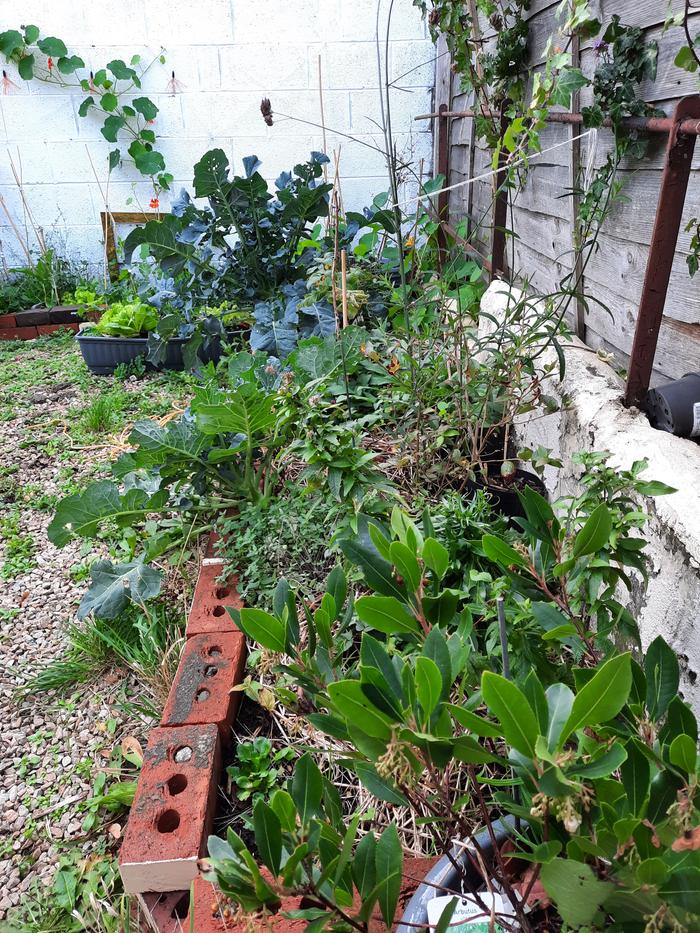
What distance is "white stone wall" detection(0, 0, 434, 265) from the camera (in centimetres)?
461

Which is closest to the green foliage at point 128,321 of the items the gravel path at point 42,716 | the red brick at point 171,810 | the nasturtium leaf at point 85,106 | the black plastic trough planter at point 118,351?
the black plastic trough planter at point 118,351

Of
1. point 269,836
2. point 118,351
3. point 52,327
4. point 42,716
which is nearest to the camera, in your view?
point 269,836

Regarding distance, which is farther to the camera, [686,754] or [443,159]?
[443,159]

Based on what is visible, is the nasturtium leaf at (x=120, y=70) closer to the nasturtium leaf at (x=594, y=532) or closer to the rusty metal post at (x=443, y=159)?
the rusty metal post at (x=443, y=159)

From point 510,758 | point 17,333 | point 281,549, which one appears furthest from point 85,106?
point 510,758

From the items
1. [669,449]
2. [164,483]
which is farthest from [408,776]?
[164,483]

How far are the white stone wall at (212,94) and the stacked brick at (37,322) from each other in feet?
2.45

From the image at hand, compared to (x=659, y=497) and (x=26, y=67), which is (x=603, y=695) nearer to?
(x=659, y=497)

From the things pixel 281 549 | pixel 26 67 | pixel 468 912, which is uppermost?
pixel 26 67

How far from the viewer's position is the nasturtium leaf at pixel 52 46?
4.59 m

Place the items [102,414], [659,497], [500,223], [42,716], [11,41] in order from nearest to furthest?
1. [659,497]
2. [42,716]
3. [500,223]
4. [102,414]
5. [11,41]

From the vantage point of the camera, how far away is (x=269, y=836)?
2.03 feet

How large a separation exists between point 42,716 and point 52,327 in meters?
3.75

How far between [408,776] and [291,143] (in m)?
5.03
